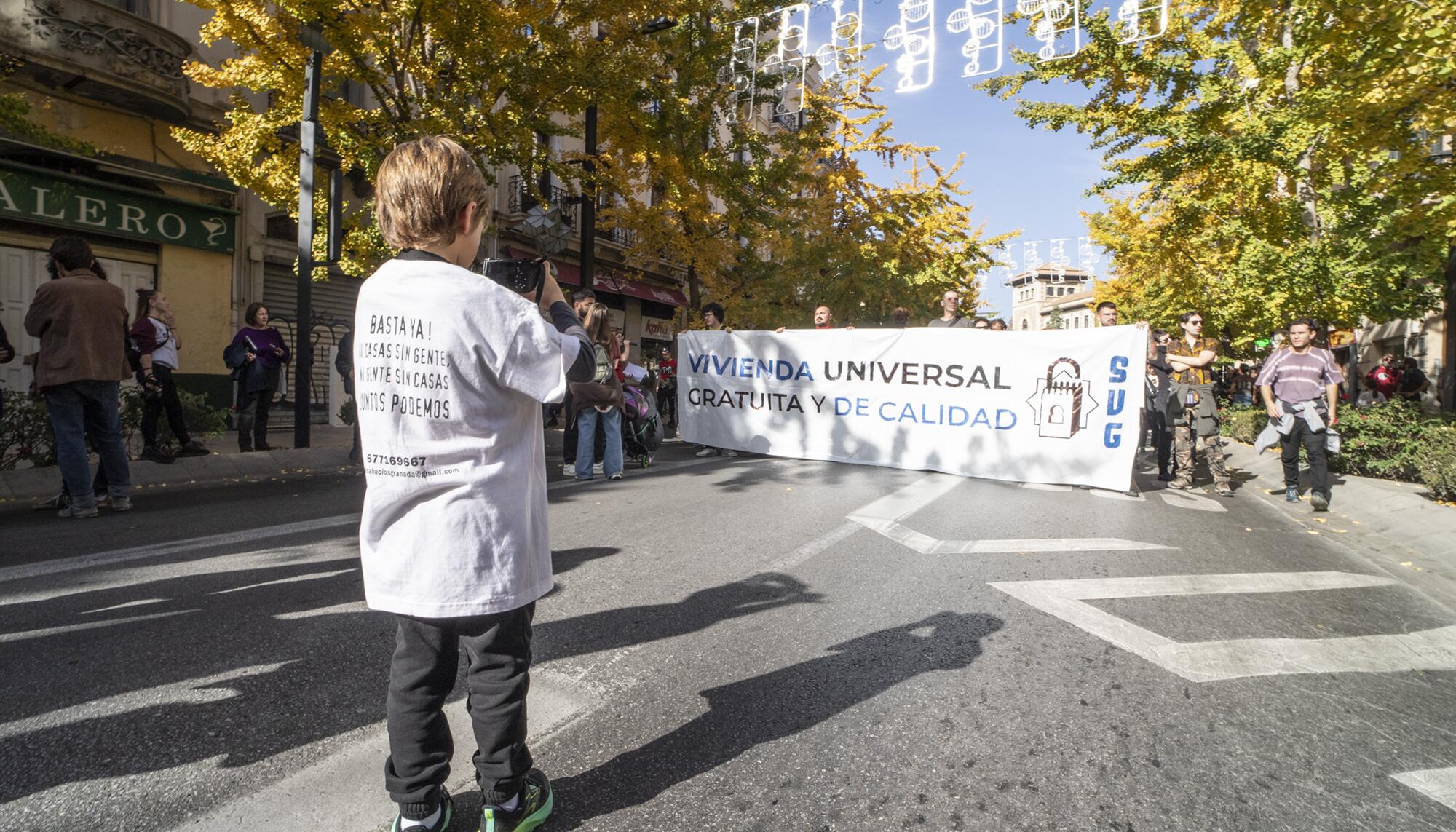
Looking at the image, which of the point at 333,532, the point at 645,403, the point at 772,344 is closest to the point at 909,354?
the point at 772,344

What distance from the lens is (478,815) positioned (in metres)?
2.11

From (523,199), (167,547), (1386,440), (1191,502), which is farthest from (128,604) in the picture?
(523,199)

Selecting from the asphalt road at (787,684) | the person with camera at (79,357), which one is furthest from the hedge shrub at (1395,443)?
the person with camera at (79,357)

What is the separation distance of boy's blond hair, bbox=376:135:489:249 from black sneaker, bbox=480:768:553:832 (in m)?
1.30

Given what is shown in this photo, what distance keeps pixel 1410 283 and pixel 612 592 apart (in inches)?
466

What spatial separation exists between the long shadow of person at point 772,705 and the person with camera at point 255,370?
8500 millimetres

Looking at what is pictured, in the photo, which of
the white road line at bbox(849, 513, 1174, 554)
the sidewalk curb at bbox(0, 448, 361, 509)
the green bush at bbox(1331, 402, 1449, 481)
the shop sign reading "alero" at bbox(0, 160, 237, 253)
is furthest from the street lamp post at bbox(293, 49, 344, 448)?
the green bush at bbox(1331, 402, 1449, 481)

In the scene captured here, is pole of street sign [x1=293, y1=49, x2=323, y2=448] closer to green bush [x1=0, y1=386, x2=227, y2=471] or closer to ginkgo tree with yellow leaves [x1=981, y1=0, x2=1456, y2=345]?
green bush [x1=0, y1=386, x2=227, y2=471]

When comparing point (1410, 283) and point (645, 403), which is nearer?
point (645, 403)

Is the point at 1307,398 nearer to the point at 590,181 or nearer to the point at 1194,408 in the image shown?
the point at 1194,408

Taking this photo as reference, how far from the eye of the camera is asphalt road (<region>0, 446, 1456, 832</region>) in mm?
2217

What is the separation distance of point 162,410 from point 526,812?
26.8ft

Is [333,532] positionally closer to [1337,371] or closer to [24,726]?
[24,726]

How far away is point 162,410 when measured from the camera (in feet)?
27.6
